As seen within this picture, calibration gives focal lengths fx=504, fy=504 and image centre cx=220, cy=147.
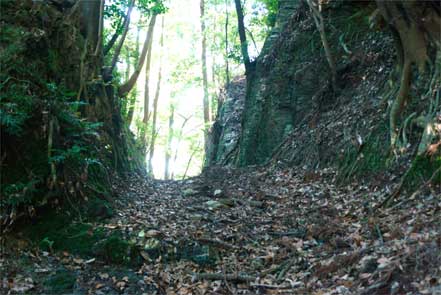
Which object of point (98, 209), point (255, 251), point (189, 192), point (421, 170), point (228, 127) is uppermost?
point (228, 127)

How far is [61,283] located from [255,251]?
303 centimetres

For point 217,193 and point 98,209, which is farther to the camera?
point 217,193

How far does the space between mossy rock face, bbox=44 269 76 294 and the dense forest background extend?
1.0 inches

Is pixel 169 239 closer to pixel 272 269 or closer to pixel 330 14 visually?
pixel 272 269

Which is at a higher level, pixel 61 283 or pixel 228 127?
pixel 228 127

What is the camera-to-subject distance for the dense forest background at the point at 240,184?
6820mm

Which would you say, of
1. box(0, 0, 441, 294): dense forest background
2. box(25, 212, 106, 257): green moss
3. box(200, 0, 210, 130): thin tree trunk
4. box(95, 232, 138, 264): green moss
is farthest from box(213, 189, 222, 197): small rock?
box(200, 0, 210, 130): thin tree trunk

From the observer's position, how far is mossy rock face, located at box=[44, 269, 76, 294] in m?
6.46

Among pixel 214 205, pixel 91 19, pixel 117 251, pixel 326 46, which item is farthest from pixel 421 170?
pixel 91 19

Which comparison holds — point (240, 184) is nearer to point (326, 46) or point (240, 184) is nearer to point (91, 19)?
point (326, 46)

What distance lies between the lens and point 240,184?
44.5ft

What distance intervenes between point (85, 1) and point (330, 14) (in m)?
7.27

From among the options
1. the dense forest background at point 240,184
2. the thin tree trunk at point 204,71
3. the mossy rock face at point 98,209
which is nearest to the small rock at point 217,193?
the dense forest background at point 240,184

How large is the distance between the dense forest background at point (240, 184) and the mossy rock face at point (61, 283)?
0.03 m
